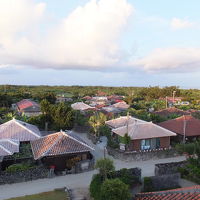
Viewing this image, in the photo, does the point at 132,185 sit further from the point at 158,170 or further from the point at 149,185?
the point at 158,170

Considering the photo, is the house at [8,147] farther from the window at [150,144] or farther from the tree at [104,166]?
the window at [150,144]

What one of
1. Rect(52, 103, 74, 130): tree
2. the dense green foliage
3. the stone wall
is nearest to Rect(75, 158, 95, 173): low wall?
the stone wall

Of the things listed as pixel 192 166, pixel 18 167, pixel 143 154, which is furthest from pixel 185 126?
pixel 18 167

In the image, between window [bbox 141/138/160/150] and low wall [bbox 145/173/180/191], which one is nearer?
low wall [bbox 145/173/180/191]

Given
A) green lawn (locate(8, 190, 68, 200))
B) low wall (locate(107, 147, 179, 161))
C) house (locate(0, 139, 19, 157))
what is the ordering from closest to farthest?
green lawn (locate(8, 190, 68, 200)) < house (locate(0, 139, 19, 157)) < low wall (locate(107, 147, 179, 161))

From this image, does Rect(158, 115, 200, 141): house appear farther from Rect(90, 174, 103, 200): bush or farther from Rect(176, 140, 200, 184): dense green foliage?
Rect(90, 174, 103, 200): bush

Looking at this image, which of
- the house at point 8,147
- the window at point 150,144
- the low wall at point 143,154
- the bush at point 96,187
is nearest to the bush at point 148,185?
the bush at point 96,187

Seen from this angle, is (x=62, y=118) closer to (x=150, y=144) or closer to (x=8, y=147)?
(x=8, y=147)

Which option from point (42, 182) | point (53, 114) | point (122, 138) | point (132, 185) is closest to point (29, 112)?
point (53, 114)
